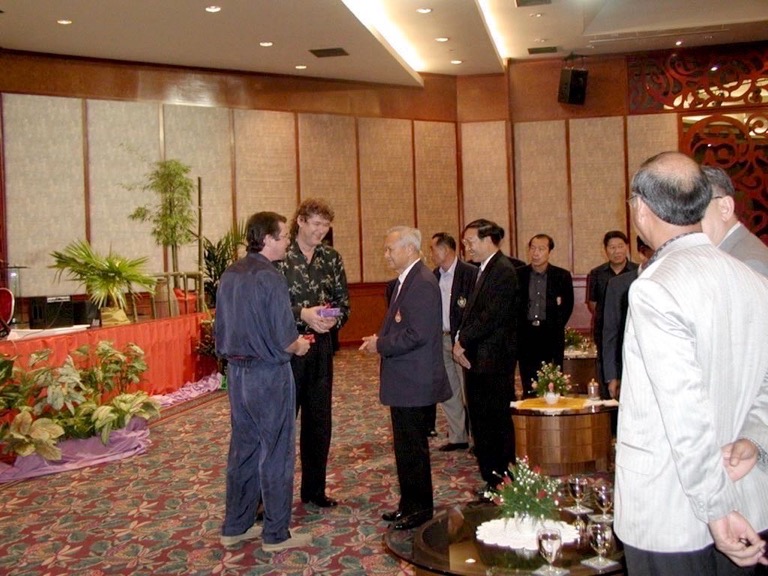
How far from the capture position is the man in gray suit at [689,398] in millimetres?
1705

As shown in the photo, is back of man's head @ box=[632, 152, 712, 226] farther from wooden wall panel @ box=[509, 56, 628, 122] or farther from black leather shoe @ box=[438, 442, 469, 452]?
wooden wall panel @ box=[509, 56, 628, 122]

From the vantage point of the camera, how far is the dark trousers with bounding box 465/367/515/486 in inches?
188

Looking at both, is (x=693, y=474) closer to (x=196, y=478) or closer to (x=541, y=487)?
(x=541, y=487)

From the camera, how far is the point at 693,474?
5.53 ft

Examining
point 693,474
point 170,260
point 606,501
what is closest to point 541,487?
point 606,501

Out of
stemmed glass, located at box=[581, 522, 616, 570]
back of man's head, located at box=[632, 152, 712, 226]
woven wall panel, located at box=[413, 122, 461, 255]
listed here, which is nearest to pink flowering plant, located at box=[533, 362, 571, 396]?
stemmed glass, located at box=[581, 522, 616, 570]

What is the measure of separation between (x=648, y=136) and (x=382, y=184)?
4410mm

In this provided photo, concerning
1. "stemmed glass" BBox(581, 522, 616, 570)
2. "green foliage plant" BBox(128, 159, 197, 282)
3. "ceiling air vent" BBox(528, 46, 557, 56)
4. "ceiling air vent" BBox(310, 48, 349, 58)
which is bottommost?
"stemmed glass" BBox(581, 522, 616, 570)

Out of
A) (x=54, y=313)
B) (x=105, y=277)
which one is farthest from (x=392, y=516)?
(x=105, y=277)

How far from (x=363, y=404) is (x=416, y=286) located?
4164 mm

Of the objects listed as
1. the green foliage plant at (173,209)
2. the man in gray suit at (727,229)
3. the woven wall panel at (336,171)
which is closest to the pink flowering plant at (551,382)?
the man in gray suit at (727,229)

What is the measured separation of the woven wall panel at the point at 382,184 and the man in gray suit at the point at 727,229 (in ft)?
35.2

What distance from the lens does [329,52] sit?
1135 centimetres

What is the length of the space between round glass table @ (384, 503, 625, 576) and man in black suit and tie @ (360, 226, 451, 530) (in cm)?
90
